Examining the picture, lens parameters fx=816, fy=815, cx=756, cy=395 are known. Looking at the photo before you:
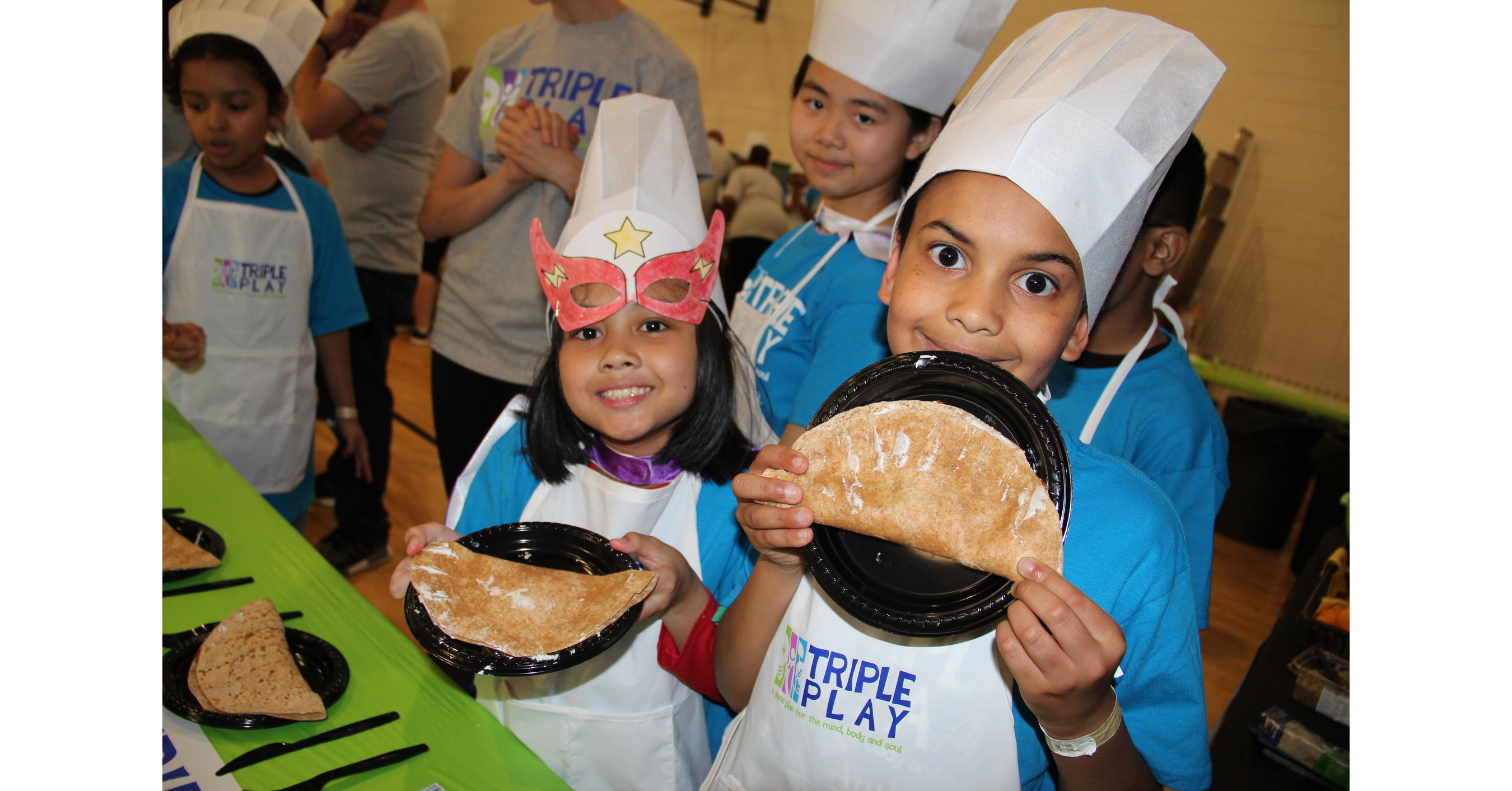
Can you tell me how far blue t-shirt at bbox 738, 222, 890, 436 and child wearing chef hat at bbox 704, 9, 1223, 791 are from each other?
36 cm

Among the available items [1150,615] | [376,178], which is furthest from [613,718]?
[376,178]

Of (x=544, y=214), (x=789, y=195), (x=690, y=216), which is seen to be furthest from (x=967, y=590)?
(x=789, y=195)

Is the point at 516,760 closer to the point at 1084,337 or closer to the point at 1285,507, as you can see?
the point at 1084,337

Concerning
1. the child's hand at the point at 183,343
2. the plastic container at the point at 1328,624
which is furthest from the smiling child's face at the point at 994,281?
the child's hand at the point at 183,343

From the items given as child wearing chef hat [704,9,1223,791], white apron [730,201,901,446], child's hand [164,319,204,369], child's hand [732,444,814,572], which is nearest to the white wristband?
child wearing chef hat [704,9,1223,791]

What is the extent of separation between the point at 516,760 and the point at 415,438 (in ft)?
13.3

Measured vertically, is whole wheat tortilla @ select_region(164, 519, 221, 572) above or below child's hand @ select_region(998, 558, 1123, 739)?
below

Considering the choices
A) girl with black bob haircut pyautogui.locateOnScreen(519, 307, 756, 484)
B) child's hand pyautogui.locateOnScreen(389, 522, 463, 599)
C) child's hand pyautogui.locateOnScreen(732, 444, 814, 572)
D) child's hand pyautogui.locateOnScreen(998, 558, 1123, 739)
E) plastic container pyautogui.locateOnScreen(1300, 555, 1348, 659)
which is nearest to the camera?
child's hand pyautogui.locateOnScreen(998, 558, 1123, 739)

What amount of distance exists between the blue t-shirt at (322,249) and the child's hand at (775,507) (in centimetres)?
205

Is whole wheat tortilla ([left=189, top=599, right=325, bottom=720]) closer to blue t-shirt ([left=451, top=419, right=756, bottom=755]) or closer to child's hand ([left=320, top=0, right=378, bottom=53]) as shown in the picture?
blue t-shirt ([left=451, top=419, right=756, bottom=755])

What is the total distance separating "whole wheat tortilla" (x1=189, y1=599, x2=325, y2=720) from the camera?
1157 millimetres

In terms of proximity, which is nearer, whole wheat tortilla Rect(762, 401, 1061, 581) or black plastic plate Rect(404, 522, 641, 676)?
whole wheat tortilla Rect(762, 401, 1061, 581)

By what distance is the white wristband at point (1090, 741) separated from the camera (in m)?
0.91

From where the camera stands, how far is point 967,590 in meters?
0.96
